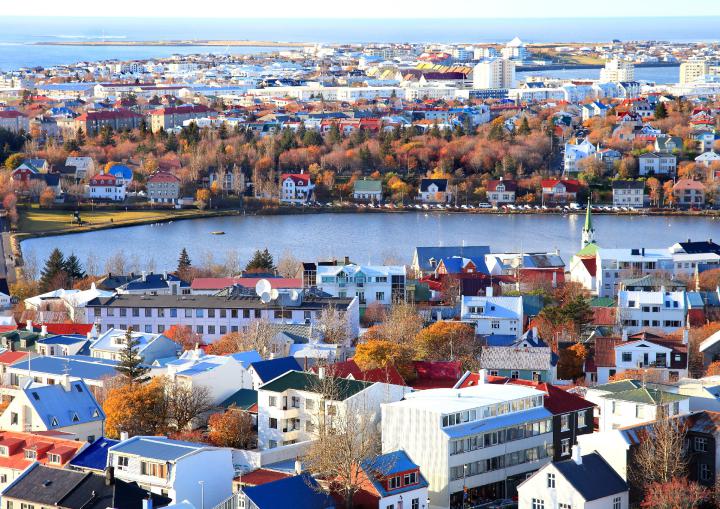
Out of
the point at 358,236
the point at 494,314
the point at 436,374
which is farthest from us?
the point at 358,236

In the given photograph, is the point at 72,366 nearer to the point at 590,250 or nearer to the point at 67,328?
the point at 67,328

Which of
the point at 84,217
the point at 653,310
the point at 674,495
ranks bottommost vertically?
the point at 84,217

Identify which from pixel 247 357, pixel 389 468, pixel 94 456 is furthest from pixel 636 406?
pixel 247 357

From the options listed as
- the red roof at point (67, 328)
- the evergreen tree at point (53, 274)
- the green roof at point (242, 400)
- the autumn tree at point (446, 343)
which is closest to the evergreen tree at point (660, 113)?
the evergreen tree at point (53, 274)

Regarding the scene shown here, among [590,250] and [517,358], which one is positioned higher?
[517,358]

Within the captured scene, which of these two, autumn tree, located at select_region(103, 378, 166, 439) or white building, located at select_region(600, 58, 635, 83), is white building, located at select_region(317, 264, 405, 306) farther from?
white building, located at select_region(600, 58, 635, 83)

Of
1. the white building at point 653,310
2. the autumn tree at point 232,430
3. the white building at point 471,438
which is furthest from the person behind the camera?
the white building at point 653,310

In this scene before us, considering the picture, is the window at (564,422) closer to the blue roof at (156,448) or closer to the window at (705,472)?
the window at (705,472)

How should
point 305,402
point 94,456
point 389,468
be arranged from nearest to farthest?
point 389,468
point 94,456
point 305,402
